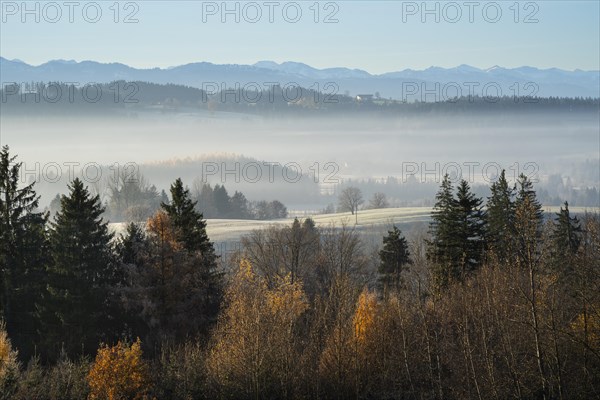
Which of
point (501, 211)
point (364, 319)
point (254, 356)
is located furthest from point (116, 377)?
point (501, 211)

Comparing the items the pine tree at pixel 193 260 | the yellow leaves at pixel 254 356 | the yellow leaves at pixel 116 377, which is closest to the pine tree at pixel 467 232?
the pine tree at pixel 193 260

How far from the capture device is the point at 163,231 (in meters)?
40.9

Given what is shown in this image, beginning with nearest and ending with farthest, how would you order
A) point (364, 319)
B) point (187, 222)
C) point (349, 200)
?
point (364, 319)
point (187, 222)
point (349, 200)

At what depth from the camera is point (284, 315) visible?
29.4 m

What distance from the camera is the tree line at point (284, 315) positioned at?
25.6 metres

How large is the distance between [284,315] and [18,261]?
21.0 m

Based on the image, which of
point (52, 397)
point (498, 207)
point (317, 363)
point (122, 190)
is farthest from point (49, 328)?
point (122, 190)

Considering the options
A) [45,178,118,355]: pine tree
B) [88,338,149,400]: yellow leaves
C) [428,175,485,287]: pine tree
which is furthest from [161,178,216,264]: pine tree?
[88,338,149,400]: yellow leaves

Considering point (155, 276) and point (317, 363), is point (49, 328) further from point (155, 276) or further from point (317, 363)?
point (317, 363)

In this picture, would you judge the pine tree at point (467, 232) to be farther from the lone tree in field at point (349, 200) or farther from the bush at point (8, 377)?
the lone tree in field at point (349, 200)

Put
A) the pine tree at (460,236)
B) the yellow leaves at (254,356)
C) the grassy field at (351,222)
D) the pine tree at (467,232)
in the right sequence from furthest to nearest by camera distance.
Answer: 1. the grassy field at (351,222)
2. the pine tree at (467,232)
3. the pine tree at (460,236)
4. the yellow leaves at (254,356)

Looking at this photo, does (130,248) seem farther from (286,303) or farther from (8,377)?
(8,377)

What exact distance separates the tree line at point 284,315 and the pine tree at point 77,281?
9cm

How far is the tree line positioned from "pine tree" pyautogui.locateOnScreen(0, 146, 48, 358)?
3.4 inches
